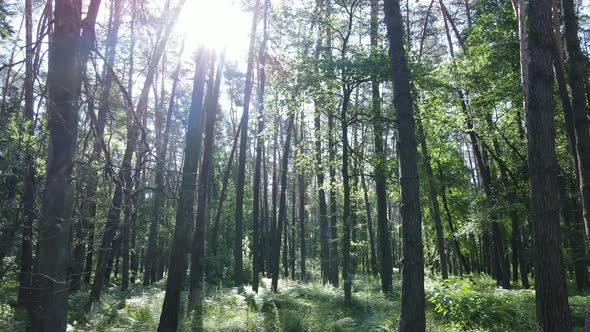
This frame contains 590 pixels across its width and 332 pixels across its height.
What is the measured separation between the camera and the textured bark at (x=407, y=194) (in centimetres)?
581

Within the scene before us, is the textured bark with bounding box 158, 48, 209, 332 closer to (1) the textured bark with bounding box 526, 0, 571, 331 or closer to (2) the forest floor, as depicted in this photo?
(2) the forest floor

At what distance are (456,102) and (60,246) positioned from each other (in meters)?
14.2

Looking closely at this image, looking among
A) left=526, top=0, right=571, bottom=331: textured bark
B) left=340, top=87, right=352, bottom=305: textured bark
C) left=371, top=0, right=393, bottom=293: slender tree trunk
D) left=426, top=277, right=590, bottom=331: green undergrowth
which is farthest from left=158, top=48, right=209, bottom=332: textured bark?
left=426, top=277, right=590, bottom=331: green undergrowth

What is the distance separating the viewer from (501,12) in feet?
41.6

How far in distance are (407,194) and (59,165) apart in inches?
187

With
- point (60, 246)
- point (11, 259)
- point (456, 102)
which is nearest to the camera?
point (60, 246)

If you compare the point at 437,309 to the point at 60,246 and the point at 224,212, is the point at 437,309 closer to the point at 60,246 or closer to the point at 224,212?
the point at 60,246

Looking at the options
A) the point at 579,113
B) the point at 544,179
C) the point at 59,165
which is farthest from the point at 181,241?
the point at 579,113

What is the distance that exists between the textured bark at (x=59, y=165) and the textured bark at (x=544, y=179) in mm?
5930

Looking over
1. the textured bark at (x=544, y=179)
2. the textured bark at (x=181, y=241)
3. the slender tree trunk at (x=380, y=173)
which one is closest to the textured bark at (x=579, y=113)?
the textured bark at (x=544, y=179)

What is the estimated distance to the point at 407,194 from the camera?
6090mm

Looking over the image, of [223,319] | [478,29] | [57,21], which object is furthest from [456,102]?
[57,21]

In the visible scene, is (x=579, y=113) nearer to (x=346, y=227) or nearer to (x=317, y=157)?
(x=346, y=227)

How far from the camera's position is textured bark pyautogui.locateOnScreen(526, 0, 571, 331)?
5441 millimetres
